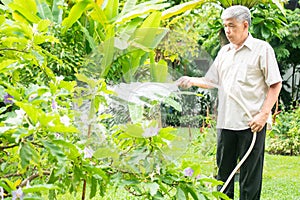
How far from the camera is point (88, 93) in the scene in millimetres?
1480

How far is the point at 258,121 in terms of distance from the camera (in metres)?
3.15

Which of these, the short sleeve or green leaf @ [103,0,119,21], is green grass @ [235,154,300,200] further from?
green leaf @ [103,0,119,21]

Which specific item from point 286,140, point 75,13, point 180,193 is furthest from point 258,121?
point 286,140

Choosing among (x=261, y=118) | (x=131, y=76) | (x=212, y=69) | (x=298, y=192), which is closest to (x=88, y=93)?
(x=131, y=76)

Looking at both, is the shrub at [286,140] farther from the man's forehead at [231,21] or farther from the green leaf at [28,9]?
the green leaf at [28,9]

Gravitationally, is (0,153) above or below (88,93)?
below

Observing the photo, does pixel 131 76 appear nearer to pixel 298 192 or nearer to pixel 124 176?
pixel 124 176

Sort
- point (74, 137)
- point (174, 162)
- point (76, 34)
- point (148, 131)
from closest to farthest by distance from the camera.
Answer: point (148, 131), point (174, 162), point (74, 137), point (76, 34)

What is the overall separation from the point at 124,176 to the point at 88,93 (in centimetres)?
24

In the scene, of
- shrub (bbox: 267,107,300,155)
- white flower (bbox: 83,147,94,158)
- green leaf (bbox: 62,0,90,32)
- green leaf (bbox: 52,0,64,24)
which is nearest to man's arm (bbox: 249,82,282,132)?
green leaf (bbox: 62,0,90,32)

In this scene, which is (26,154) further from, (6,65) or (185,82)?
(185,82)

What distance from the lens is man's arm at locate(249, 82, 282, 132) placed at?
3.14m

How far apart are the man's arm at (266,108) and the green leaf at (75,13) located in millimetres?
1135

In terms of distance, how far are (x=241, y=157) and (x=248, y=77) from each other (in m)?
0.48
